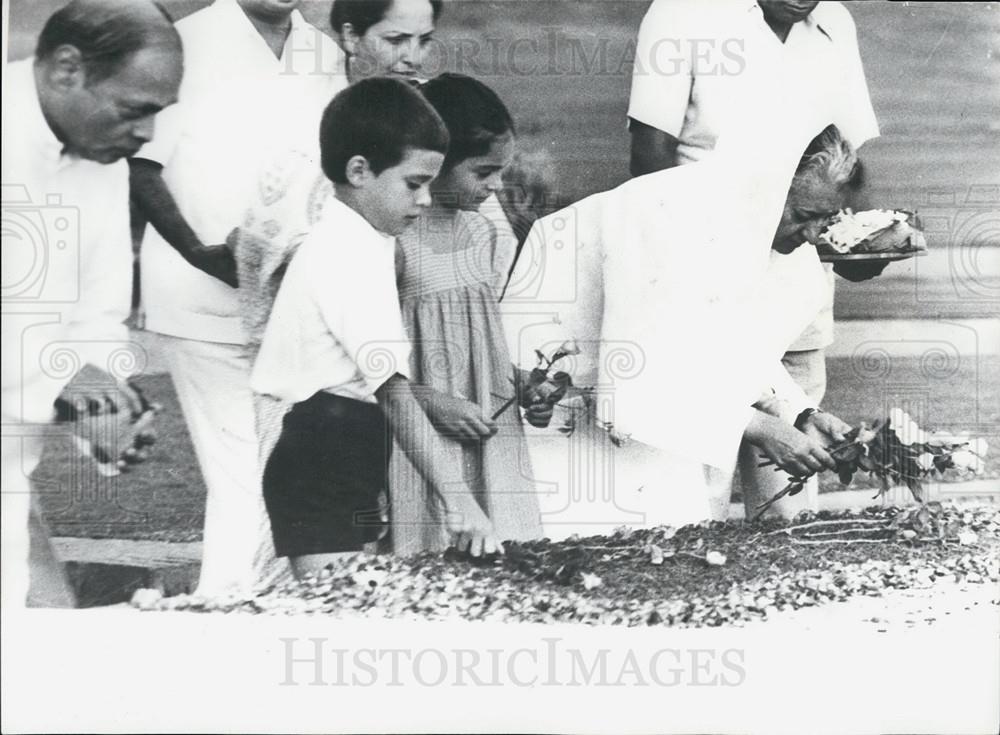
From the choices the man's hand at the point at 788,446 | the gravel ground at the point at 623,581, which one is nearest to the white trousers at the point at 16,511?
the gravel ground at the point at 623,581

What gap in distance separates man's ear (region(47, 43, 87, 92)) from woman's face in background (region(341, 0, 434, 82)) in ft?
3.53

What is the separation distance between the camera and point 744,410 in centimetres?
537

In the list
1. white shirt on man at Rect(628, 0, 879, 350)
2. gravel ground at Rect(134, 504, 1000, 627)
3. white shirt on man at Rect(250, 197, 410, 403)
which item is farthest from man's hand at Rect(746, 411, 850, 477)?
white shirt on man at Rect(250, 197, 410, 403)

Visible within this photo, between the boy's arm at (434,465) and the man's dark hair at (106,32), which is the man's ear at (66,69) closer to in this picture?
the man's dark hair at (106,32)

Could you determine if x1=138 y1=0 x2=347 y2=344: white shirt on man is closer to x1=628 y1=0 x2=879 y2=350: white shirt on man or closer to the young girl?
the young girl

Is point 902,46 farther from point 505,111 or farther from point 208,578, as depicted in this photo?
point 208,578

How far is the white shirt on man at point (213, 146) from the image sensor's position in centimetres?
520

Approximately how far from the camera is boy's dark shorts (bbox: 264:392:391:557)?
520cm

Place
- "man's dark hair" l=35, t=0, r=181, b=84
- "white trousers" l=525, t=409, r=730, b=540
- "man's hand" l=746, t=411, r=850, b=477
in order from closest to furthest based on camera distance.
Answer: "man's dark hair" l=35, t=0, r=181, b=84, "white trousers" l=525, t=409, r=730, b=540, "man's hand" l=746, t=411, r=850, b=477

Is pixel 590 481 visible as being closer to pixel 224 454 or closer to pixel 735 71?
pixel 224 454

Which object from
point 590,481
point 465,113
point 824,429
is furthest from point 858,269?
point 465,113

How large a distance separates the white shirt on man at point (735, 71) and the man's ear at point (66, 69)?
89.4 inches

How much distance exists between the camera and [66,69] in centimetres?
518

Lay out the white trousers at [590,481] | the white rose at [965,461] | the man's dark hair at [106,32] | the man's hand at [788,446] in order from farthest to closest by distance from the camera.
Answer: the white rose at [965,461], the man's hand at [788,446], the white trousers at [590,481], the man's dark hair at [106,32]
